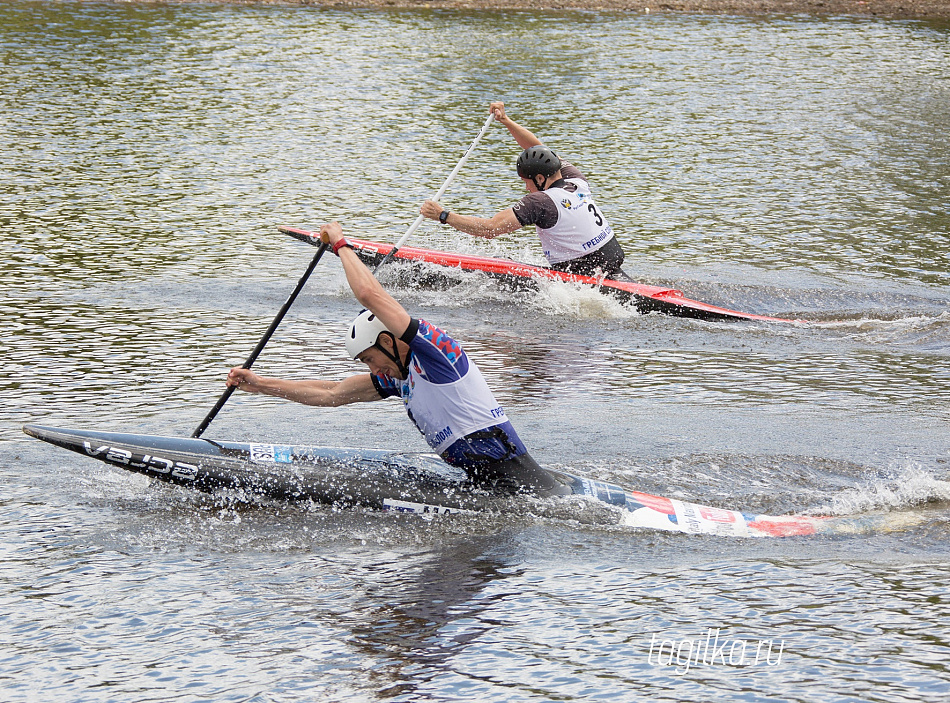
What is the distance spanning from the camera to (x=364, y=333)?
22.0ft

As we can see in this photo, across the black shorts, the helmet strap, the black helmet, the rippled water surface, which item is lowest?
the rippled water surface

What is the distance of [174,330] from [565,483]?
5350 mm

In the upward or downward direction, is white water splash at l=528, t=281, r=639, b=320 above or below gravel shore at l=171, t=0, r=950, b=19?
below

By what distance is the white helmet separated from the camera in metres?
6.67

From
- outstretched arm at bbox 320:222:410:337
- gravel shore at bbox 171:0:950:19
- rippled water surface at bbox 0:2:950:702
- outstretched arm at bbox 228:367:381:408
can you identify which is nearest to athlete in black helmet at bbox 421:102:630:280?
rippled water surface at bbox 0:2:950:702

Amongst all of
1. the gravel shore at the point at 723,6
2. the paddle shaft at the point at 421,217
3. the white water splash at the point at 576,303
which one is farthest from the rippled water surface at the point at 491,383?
the gravel shore at the point at 723,6

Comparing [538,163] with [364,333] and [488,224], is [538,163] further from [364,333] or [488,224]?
[364,333]

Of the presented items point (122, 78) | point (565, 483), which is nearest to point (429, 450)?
point (565, 483)

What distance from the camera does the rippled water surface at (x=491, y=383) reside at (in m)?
5.99

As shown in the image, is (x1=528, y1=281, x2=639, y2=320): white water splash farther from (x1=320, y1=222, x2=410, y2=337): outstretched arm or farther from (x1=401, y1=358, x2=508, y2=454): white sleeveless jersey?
(x1=320, y1=222, x2=410, y2=337): outstretched arm

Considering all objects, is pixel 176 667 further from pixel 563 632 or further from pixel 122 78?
pixel 122 78

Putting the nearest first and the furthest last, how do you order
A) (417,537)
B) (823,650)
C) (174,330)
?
(823,650)
(417,537)
(174,330)

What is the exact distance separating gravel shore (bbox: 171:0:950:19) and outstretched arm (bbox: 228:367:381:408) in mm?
28363

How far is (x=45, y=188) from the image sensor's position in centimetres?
1708
